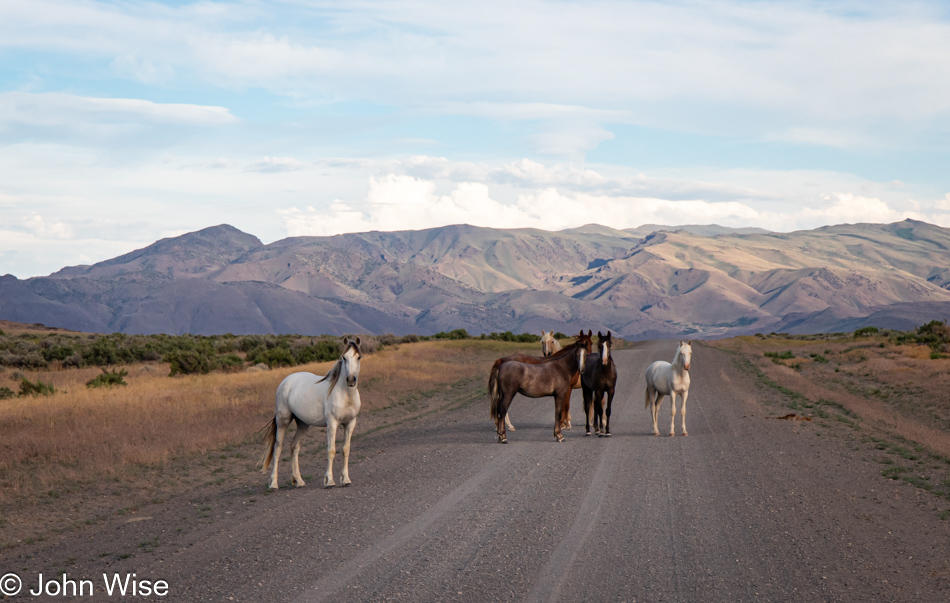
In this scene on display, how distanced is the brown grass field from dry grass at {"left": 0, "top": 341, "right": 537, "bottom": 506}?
1.0 inches

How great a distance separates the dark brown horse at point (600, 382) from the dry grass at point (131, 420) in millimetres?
8211

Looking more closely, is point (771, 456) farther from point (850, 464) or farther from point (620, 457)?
point (620, 457)

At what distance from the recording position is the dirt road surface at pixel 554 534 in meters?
7.45

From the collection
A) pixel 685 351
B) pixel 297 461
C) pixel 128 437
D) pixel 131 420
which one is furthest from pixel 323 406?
pixel 685 351

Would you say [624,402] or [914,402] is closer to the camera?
[624,402]

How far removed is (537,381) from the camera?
1694 cm

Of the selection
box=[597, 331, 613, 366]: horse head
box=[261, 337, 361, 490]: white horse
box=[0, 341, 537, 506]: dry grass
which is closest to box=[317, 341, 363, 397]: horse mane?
box=[261, 337, 361, 490]: white horse

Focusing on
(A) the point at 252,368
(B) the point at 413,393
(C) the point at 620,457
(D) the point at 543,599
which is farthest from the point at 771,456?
(A) the point at 252,368

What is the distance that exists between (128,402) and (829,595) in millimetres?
18847

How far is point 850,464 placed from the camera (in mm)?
14094

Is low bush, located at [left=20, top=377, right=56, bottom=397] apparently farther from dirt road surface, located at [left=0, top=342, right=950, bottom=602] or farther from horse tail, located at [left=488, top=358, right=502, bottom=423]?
horse tail, located at [left=488, top=358, right=502, bottom=423]

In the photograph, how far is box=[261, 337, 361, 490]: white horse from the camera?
11.5 m

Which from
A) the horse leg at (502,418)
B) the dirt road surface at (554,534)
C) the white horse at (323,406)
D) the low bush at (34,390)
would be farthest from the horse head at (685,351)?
the low bush at (34,390)

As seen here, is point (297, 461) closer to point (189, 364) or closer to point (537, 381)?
point (537, 381)
